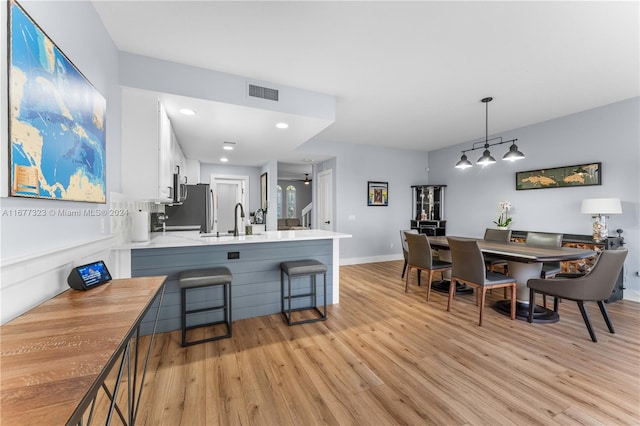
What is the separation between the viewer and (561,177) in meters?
4.29

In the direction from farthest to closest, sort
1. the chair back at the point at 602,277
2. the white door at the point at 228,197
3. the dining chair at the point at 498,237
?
the white door at the point at 228,197 < the dining chair at the point at 498,237 < the chair back at the point at 602,277

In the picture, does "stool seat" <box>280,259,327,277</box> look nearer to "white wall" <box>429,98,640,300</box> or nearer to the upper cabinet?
the upper cabinet

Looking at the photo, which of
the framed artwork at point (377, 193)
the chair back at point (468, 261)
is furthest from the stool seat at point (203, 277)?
the framed artwork at point (377, 193)

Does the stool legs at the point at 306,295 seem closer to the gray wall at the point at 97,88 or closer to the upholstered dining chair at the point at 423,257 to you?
the upholstered dining chair at the point at 423,257

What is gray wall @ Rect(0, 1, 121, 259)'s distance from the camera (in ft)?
3.58

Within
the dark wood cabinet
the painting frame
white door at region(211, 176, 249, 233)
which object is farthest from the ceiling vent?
the dark wood cabinet

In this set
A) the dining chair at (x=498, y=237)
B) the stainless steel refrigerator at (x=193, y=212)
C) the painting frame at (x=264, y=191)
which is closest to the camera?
the dining chair at (x=498, y=237)

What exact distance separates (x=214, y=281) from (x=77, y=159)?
1.36 meters

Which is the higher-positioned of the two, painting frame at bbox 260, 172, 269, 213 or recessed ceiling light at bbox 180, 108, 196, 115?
recessed ceiling light at bbox 180, 108, 196, 115

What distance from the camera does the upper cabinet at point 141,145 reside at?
249 cm

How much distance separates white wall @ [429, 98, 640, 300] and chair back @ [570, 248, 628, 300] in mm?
1775

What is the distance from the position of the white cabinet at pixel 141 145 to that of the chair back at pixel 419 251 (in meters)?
3.18

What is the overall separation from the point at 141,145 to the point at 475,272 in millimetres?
3641

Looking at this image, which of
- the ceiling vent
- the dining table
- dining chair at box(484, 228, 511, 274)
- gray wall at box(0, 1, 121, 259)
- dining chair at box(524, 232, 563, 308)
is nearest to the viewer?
gray wall at box(0, 1, 121, 259)
